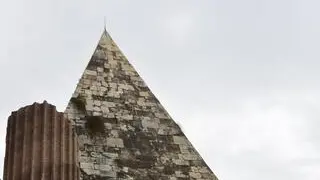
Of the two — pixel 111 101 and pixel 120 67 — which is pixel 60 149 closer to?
pixel 111 101

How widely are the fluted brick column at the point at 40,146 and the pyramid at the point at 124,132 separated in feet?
3.91

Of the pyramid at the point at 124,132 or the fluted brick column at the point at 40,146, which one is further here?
the pyramid at the point at 124,132

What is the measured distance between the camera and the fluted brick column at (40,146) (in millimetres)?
10469

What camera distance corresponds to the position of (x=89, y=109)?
44.5 feet

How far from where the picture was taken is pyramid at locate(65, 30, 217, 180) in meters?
12.6

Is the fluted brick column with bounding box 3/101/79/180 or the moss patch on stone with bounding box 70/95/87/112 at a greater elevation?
the moss patch on stone with bounding box 70/95/87/112

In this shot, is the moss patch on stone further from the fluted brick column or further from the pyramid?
the fluted brick column

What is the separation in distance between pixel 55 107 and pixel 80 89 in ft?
8.32

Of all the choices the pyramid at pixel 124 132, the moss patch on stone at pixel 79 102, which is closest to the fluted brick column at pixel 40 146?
the pyramid at pixel 124 132

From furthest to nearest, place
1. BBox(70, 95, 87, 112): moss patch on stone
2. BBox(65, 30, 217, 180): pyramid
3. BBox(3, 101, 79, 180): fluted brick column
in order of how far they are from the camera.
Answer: BBox(70, 95, 87, 112): moss patch on stone → BBox(65, 30, 217, 180): pyramid → BBox(3, 101, 79, 180): fluted brick column

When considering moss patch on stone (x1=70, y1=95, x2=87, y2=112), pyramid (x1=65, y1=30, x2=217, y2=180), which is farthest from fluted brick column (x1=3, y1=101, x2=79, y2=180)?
moss patch on stone (x1=70, y1=95, x2=87, y2=112)

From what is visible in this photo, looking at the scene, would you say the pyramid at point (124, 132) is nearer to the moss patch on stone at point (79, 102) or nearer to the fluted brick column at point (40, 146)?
the moss patch on stone at point (79, 102)

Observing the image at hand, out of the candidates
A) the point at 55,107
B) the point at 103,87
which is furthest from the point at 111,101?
the point at 55,107

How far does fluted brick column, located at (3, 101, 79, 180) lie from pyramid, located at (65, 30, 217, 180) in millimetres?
1191
